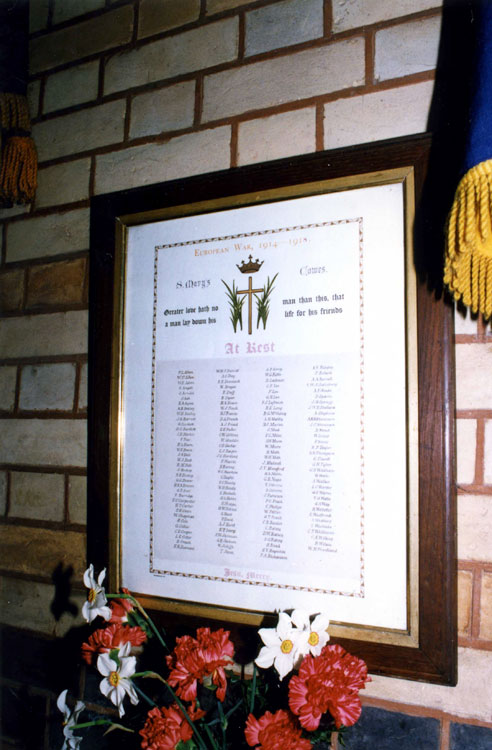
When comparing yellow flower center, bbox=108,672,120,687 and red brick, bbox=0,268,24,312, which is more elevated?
red brick, bbox=0,268,24,312

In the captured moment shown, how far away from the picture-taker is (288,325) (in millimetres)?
990

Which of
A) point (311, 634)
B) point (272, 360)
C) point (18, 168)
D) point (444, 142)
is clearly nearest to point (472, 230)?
point (444, 142)

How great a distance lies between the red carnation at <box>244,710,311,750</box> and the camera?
721 mm

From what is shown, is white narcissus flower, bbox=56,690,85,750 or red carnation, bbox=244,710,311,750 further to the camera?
white narcissus flower, bbox=56,690,85,750

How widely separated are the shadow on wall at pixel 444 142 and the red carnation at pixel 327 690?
594 mm

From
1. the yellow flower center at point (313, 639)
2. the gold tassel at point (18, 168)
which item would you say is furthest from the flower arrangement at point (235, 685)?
the gold tassel at point (18, 168)

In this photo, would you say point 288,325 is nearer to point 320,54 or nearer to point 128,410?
point 128,410

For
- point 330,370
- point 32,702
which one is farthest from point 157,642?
point 330,370

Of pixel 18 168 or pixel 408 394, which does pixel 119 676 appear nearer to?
pixel 408 394

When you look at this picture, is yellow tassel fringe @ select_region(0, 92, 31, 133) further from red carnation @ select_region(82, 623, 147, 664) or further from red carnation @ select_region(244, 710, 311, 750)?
red carnation @ select_region(244, 710, 311, 750)

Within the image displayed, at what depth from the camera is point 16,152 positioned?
128 centimetres

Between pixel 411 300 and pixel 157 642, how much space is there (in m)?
0.83

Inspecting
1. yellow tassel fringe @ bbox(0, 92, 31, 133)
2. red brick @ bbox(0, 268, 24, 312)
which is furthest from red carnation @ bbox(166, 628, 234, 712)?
yellow tassel fringe @ bbox(0, 92, 31, 133)

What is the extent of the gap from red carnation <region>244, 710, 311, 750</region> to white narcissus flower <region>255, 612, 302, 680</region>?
0.21ft
